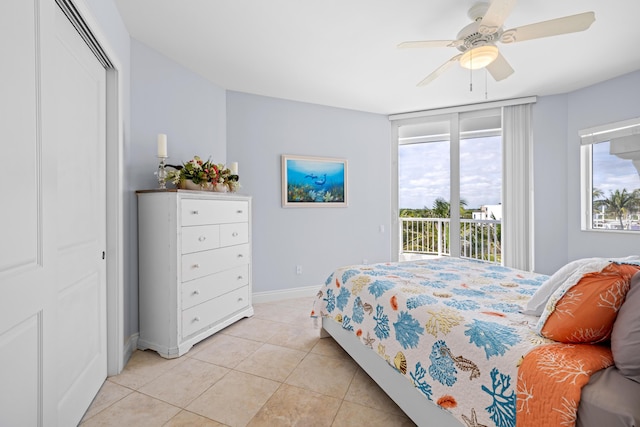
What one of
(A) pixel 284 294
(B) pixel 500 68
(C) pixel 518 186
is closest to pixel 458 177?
(C) pixel 518 186

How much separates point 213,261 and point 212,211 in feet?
1.49

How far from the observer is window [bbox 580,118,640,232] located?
10.6 ft

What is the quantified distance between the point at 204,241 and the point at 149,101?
4.45ft

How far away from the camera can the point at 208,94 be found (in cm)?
330

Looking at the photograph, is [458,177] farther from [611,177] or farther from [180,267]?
[180,267]

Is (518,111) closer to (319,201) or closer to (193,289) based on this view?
(319,201)

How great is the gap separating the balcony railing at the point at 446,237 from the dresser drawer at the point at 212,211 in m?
3.40

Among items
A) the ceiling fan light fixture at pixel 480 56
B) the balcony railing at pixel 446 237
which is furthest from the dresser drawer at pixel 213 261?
the balcony railing at pixel 446 237

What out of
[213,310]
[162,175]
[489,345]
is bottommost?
[213,310]

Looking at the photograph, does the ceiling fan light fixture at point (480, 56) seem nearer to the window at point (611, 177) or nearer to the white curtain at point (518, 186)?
A: the white curtain at point (518, 186)

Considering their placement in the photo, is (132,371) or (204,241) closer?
(132,371)

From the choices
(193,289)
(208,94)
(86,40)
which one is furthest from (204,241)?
(208,94)

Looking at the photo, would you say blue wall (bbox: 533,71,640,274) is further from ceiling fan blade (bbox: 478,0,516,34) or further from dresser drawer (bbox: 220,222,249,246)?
dresser drawer (bbox: 220,222,249,246)

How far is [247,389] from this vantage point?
→ 1.89 m
